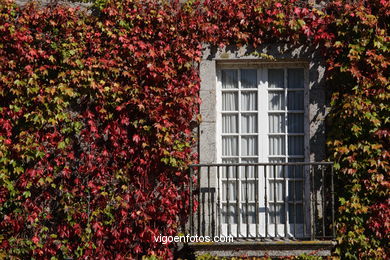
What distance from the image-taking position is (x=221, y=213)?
797 centimetres

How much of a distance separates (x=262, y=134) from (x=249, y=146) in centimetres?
24

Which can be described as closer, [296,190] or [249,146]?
[296,190]

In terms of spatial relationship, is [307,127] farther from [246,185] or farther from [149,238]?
[149,238]

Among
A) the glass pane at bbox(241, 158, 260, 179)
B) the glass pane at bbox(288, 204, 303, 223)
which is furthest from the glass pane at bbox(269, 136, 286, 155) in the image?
the glass pane at bbox(288, 204, 303, 223)

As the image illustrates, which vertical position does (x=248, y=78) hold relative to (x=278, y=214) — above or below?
above

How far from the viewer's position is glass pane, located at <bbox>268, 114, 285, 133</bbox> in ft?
26.5

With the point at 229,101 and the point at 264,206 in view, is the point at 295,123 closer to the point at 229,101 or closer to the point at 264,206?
the point at 229,101

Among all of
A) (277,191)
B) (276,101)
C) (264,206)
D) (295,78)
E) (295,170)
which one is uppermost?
(295,78)

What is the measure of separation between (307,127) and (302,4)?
5.50 ft

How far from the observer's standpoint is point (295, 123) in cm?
806

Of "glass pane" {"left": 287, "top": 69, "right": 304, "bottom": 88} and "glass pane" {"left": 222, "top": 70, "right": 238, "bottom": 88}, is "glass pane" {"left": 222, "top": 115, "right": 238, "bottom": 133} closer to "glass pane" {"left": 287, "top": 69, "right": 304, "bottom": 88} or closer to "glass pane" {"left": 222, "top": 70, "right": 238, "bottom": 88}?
"glass pane" {"left": 222, "top": 70, "right": 238, "bottom": 88}

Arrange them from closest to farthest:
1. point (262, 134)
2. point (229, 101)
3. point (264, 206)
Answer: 1. point (264, 206)
2. point (262, 134)
3. point (229, 101)

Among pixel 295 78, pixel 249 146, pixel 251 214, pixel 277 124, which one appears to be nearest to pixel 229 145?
pixel 249 146

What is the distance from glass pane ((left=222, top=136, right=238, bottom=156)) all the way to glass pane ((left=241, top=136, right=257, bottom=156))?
96mm
